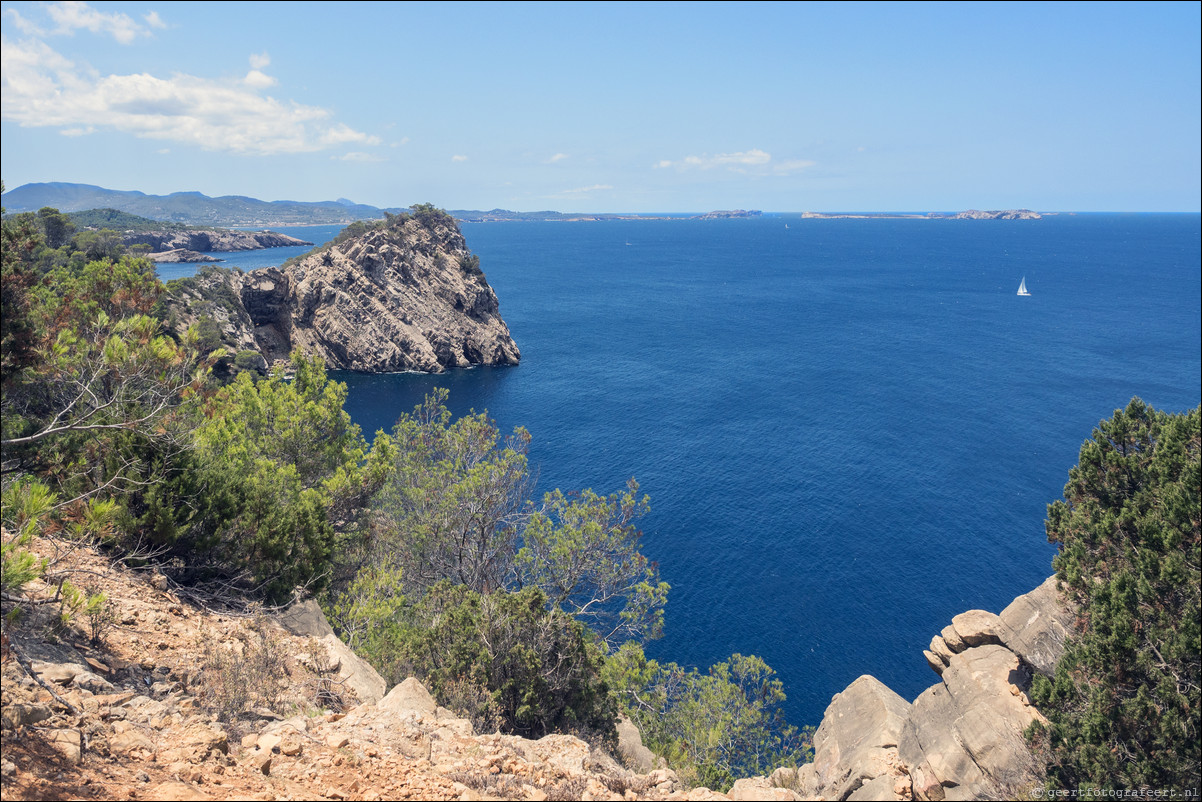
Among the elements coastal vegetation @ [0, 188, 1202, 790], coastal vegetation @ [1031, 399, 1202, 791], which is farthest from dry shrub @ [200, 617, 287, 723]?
coastal vegetation @ [1031, 399, 1202, 791]

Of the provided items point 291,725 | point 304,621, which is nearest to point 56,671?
point 291,725

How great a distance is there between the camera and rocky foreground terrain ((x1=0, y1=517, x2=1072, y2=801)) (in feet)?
31.8

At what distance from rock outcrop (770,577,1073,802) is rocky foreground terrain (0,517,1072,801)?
5 centimetres

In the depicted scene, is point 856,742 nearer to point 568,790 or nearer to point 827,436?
point 568,790

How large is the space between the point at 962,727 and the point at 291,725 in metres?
17.3

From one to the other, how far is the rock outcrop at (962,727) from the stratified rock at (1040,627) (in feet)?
0.09

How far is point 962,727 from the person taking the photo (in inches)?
707

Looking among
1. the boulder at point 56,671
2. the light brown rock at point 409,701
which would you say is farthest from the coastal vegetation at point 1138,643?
the boulder at point 56,671

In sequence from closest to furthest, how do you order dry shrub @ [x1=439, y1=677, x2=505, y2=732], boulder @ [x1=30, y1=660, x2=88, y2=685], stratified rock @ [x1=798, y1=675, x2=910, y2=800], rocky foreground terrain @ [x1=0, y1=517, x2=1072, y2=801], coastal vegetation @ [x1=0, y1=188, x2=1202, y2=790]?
rocky foreground terrain @ [x1=0, y1=517, x2=1072, y2=801] < boulder @ [x1=30, y1=660, x2=88, y2=685] < coastal vegetation @ [x1=0, y1=188, x2=1202, y2=790] < dry shrub @ [x1=439, y1=677, x2=505, y2=732] < stratified rock @ [x1=798, y1=675, x2=910, y2=800]

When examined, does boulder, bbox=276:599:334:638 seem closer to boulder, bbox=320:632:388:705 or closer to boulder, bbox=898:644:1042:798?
boulder, bbox=320:632:388:705

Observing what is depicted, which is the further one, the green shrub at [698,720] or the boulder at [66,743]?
the green shrub at [698,720]

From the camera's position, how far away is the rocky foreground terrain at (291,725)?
9.70m

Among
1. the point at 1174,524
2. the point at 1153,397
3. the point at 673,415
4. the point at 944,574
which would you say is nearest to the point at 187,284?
the point at 673,415

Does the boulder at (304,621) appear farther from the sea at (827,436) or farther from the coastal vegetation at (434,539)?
the sea at (827,436)
